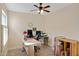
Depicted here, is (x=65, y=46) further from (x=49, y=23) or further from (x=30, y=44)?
(x=30, y=44)

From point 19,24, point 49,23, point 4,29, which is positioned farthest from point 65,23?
point 4,29

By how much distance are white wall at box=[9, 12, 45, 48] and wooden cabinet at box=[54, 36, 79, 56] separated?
308 millimetres

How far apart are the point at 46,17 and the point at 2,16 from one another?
0.63 meters

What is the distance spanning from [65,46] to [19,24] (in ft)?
2.48

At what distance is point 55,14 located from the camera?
5.69ft

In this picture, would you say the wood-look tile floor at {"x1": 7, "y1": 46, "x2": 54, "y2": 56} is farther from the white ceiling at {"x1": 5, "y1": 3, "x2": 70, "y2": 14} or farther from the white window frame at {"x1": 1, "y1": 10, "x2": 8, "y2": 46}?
the white ceiling at {"x1": 5, "y1": 3, "x2": 70, "y2": 14}

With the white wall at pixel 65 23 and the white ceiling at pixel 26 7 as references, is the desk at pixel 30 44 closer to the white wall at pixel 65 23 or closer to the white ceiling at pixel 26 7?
the white wall at pixel 65 23

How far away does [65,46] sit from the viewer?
1705 millimetres

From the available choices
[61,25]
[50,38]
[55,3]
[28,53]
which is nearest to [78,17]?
[61,25]

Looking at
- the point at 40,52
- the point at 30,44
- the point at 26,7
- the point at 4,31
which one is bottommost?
the point at 40,52

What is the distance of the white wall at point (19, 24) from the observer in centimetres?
170

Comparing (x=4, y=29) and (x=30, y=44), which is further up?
(x=4, y=29)

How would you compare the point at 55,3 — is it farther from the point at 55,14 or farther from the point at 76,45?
the point at 76,45

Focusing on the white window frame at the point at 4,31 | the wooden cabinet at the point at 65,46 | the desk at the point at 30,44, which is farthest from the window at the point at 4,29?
the wooden cabinet at the point at 65,46
